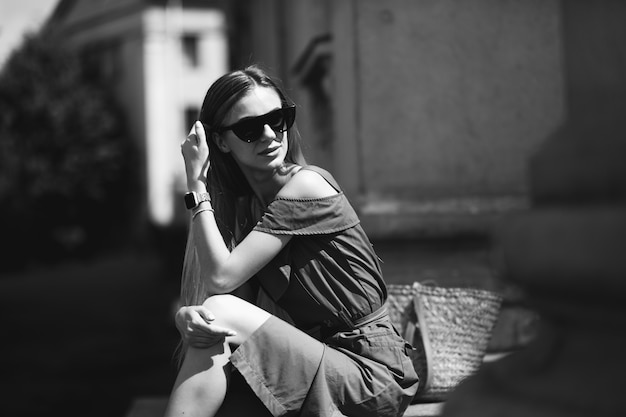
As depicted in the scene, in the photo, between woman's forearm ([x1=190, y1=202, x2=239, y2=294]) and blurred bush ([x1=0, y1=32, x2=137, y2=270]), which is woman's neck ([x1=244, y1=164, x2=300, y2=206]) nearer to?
woman's forearm ([x1=190, y1=202, x2=239, y2=294])

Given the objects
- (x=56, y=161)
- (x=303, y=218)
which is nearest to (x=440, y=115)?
(x=303, y=218)

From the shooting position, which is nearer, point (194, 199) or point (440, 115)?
point (194, 199)

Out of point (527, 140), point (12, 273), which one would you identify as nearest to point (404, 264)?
point (527, 140)

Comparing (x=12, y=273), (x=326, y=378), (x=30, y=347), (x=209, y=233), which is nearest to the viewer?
(x=326, y=378)

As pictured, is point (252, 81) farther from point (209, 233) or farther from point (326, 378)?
point (326, 378)

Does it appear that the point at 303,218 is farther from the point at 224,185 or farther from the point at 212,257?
the point at 224,185

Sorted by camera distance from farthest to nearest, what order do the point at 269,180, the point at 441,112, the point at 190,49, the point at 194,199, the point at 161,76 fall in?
the point at 190,49 → the point at 161,76 → the point at 441,112 → the point at 269,180 → the point at 194,199

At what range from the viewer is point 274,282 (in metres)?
2.42

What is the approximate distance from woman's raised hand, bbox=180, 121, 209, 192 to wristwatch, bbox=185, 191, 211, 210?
0.18 feet

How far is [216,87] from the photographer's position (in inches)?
101

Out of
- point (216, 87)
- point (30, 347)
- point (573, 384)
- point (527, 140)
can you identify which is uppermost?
point (216, 87)

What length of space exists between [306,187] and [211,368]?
23.5 inches

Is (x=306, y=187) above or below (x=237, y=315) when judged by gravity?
above

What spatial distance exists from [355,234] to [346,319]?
263 millimetres
